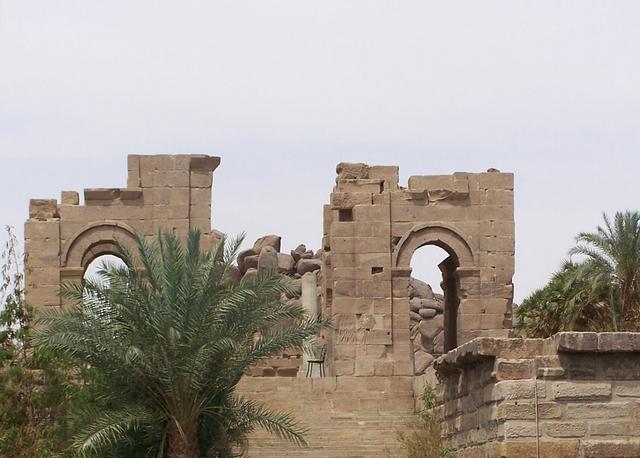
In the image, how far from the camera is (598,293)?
35.2m

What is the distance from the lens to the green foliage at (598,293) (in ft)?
115

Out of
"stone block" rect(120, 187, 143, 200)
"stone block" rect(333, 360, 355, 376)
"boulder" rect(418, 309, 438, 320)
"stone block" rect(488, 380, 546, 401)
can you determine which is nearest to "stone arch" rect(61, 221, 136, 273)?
"stone block" rect(120, 187, 143, 200)

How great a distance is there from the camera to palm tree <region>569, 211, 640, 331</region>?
34.9 m

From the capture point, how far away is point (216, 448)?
2417cm

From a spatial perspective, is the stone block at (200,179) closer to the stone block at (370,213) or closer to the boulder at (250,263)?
the stone block at (370,213)

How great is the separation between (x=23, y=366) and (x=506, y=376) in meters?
12.1

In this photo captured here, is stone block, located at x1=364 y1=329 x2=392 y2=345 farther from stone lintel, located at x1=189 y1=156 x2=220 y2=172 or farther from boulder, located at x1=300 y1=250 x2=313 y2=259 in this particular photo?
boulder, located at x1=300 y1=250 x2=313 y2=259

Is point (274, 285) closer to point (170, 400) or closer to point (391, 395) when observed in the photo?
point (170, 400)

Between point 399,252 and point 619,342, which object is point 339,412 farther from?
point 619,342

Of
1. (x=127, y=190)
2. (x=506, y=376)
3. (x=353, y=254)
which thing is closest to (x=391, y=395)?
(x=353, y=254)

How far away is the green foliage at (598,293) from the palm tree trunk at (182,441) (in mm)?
13107

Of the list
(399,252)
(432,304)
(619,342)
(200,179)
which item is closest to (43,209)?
(200,179)

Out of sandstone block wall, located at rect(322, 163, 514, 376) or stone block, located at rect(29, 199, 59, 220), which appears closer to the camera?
sandstone block wall, located at rect(322, 163, 514, 376)

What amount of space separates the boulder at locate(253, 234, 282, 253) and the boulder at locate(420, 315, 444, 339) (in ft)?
22.4
